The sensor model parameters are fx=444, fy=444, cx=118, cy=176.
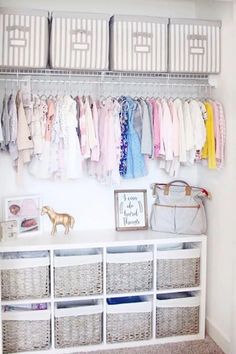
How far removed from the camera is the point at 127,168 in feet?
10.2

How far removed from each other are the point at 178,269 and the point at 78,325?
0.78 meters

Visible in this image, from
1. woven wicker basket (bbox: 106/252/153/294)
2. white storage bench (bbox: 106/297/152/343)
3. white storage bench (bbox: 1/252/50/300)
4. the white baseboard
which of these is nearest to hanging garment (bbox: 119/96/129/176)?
woven wicker basket (bbox: 106/252/153/294)

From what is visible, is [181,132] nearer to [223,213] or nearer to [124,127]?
[124,127]

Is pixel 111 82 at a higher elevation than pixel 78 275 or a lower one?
higher

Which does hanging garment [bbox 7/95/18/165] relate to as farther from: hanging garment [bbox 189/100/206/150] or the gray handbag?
hanging garment [bbox 189/100/206/150]

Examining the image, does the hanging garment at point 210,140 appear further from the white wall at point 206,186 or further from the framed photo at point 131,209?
the framed photo at point 131,209

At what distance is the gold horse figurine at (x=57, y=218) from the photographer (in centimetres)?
315

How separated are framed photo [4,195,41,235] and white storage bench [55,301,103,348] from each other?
597 millimetres

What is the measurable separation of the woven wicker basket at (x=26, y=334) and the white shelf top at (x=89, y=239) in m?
0.44

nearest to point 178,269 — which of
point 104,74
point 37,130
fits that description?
point 37,130

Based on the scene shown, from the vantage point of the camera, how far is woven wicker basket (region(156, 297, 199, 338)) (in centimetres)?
310

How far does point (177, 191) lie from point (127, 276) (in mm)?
741

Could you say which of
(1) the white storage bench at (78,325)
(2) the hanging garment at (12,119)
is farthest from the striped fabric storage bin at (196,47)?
(1) the white storage bench at (78,325)

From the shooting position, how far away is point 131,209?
3387mm
